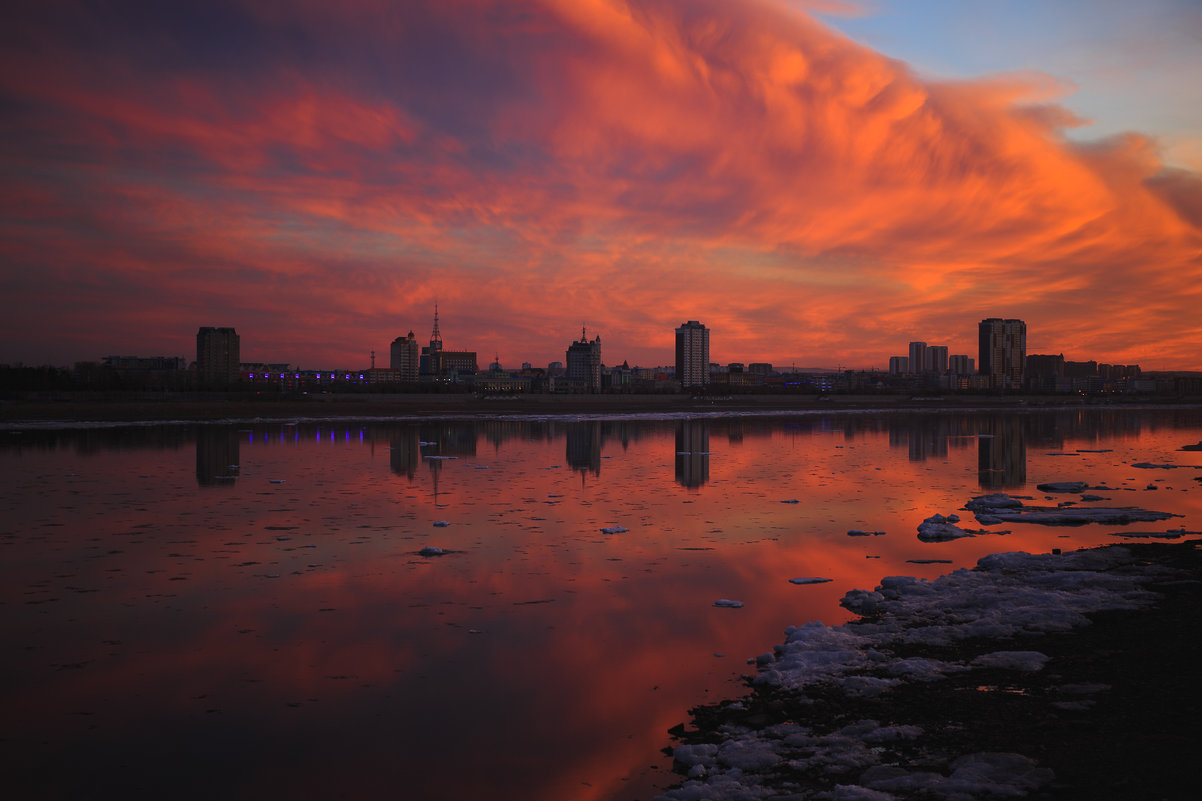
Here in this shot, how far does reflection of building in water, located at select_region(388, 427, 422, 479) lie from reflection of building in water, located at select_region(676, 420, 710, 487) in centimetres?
1016

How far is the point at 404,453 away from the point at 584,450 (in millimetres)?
9031

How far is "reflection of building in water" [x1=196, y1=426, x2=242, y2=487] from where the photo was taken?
26531mm

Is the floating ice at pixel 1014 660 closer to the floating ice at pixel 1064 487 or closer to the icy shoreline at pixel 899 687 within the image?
the icy shoreline at pixel 899 687

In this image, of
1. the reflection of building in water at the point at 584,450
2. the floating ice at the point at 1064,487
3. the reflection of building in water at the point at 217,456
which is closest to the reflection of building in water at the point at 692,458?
the reflection of building in water at the point at 584,450

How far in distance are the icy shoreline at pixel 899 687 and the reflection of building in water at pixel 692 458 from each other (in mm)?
14056

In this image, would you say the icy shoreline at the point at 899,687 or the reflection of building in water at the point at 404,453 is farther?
the reflection of building in water at the point at 404,453

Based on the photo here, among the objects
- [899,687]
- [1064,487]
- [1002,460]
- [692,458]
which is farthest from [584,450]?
[899,687]

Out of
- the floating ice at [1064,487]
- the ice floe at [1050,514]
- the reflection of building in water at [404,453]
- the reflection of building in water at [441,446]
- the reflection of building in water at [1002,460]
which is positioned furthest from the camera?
the reflection of building in water at [441,446]

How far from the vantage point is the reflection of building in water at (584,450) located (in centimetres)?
3111

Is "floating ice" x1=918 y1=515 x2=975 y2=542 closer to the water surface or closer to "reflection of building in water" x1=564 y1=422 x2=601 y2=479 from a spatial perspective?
the water surface

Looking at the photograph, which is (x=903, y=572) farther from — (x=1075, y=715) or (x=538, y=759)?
(x=538, y=759)

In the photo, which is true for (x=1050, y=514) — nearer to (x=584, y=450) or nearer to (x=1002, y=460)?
(x=1002, y=460)

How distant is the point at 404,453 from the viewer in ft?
121

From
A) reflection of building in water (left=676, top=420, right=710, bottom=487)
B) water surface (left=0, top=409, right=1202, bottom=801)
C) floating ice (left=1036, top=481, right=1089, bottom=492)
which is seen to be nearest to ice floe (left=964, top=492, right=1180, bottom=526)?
water surface (left=0, top=409, right=1202, bottom=801)
